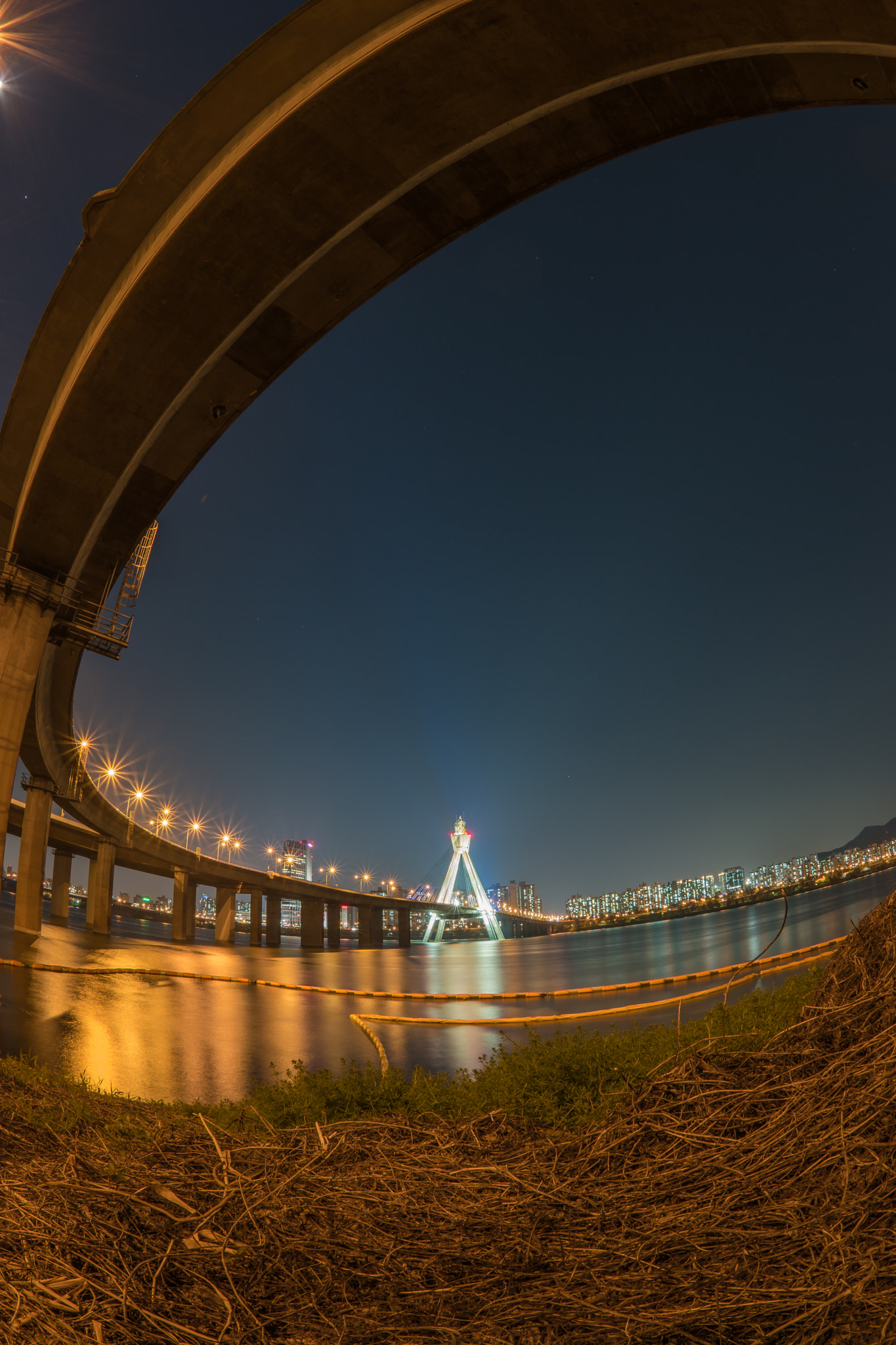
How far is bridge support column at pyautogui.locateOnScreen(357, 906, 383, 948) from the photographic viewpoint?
91.9 meters

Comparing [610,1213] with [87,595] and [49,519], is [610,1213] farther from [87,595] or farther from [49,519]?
[87,595]

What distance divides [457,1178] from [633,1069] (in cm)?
313

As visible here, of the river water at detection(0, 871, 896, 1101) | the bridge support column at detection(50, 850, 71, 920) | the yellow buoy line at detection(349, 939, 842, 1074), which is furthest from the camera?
the bridge support column at detection(50, 850, 71, 920)

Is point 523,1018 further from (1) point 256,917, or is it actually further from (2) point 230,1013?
(1) point 256,917

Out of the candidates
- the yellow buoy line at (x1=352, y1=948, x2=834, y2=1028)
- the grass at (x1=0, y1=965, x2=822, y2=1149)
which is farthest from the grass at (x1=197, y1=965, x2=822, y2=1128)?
Answer: the yellow buoy line at (x1=352, y1=948, x2=834, y2=1028)

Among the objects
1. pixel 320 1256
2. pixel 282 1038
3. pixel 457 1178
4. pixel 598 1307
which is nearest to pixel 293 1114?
pixel 457 1178

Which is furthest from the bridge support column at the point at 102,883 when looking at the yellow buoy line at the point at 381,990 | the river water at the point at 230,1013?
the yellow buoy line at the point at 381,990

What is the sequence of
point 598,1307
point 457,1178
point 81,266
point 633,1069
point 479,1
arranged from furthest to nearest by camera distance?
point 81,266, point 479,1, point 633,1069, point 457,1178, point 598,1307

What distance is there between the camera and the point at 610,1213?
10.9 feet

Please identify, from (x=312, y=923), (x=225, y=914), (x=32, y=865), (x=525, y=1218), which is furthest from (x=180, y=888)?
(x=525, y=1218)

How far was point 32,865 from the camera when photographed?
111 feet

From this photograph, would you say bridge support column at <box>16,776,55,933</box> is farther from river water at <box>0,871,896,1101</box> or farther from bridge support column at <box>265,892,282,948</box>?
bridge support column at <box>265,892,282,948</box>

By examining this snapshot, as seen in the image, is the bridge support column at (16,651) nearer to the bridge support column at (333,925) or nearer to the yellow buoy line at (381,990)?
the yellow buoy line at (381,990)

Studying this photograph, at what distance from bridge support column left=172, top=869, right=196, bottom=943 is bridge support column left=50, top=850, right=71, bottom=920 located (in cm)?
950
